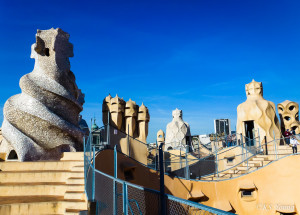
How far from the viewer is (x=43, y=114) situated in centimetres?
759

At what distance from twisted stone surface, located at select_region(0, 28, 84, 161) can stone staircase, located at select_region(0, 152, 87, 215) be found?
1.09m

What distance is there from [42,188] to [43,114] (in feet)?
8.94

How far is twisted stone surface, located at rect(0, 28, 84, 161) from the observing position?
7488mm

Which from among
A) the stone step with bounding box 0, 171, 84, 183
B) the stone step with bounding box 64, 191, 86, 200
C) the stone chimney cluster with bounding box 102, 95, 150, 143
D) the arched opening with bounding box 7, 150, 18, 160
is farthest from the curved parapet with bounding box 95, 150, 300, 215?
the stone chimney cluster with bounding box 102, 95, 150, 143

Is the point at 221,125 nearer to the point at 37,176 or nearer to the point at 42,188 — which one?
the point at 37,176

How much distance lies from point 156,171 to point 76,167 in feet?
16.9

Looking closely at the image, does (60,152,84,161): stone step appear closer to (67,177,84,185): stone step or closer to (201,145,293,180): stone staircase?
(67,177,84,185): stone step

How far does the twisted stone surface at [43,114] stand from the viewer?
749 centimetres

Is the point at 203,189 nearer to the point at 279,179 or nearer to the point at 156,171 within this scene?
the point at 156,171

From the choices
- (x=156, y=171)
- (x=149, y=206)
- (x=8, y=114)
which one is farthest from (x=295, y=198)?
(x=8, y=114)

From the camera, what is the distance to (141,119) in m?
20.5

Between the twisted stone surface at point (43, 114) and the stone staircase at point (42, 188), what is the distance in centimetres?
109

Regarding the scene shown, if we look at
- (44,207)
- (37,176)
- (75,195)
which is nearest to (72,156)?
(37,176)

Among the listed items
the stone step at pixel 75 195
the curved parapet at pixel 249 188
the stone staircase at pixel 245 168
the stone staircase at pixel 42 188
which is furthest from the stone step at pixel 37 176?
the stone staircase at pixel 245 168
